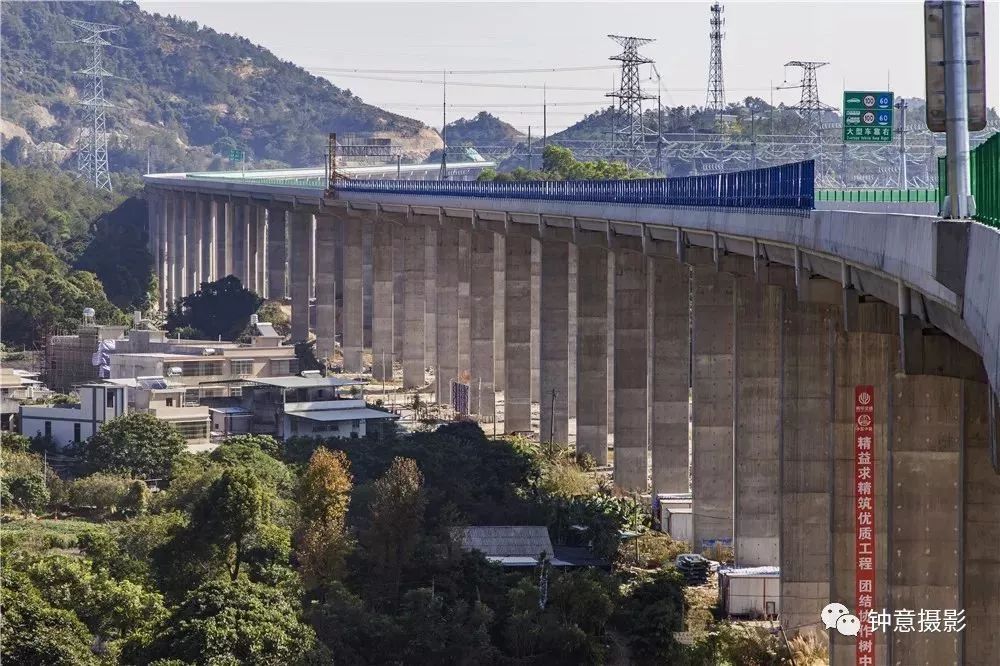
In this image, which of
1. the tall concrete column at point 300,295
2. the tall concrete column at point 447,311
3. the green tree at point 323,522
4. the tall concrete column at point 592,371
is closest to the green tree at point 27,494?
the green tree at point 323,522

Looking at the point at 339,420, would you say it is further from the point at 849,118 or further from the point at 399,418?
the point at 849,118

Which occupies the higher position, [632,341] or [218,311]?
[218,311]

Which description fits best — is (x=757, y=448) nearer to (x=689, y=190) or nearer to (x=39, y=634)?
(x=689, y=190)

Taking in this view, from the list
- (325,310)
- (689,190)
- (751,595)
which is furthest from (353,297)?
(751,595)

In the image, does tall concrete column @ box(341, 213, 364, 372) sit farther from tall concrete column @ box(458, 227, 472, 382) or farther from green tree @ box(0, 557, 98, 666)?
green tree @ box(0, 557, 98, 666)

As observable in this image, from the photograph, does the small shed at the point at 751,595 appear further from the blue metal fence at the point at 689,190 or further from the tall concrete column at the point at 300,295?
the tall concrete column at the point at 300,295

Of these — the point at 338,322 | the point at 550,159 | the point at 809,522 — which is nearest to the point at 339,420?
the point at 809,522
